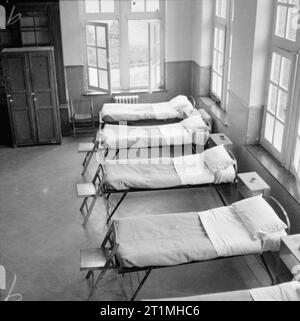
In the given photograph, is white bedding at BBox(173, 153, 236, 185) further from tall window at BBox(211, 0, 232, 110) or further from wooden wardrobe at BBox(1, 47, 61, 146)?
wooden wardrobe at BBox(1, 47, 61, 146)

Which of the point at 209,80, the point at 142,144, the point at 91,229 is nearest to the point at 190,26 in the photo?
the point at 209,80

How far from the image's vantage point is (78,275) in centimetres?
525

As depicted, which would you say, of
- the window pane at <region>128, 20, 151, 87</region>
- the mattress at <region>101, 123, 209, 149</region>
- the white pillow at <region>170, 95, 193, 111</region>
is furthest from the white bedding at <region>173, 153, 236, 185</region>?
the window pane at <region>128, 20, 151, 87</region>

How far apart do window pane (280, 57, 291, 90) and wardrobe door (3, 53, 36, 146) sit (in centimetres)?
457

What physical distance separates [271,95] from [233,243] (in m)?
2.39

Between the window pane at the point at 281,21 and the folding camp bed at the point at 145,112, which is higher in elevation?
the window pane at the point at 281,21

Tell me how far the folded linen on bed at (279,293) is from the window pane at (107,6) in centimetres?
662

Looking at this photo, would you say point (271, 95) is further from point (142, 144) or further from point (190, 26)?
point (190, 26)

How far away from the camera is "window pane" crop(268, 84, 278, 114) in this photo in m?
6.14

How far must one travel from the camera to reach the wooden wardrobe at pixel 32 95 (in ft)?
27.1

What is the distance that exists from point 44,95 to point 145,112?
6.12ft

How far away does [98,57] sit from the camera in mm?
9008

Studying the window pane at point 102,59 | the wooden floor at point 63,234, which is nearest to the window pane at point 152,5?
the window pane at point 102,59

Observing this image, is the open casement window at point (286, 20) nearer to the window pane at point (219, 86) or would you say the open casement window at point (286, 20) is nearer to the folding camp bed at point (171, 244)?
the folding camp bed at point (171, 244)
